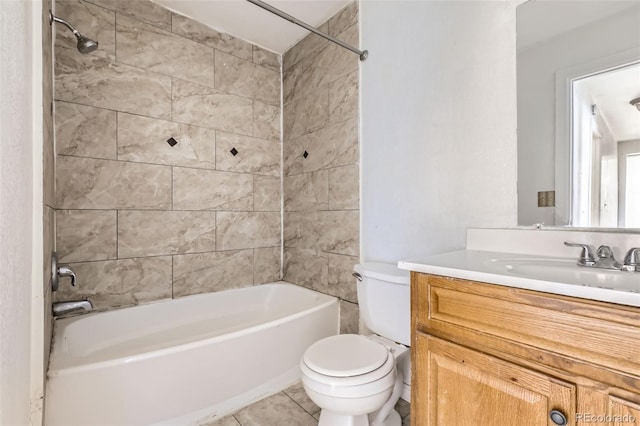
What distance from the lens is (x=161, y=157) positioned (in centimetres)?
208

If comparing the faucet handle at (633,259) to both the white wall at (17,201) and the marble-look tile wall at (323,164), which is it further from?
the white wall at (17,201)

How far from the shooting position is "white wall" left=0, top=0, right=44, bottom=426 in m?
0.55

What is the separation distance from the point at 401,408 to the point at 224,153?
6.94 ft

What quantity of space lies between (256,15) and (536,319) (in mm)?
2435

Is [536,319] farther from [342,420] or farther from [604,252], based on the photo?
[342,420]

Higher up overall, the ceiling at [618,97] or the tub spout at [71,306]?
the ceiling at [618,97]

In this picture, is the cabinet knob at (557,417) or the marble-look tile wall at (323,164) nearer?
the cabinet knob at (557,417)

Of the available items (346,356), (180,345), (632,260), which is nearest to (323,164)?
(346,356)

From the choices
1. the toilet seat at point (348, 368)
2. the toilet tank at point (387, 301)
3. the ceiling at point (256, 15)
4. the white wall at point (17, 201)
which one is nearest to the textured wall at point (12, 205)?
the white wall at point (17, 201)

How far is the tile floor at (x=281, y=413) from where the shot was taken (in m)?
1.52

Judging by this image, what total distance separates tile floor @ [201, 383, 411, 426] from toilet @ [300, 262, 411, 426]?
0.64ft

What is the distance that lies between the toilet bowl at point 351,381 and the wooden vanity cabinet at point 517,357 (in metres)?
0.26

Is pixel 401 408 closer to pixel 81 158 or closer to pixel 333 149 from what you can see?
pixel 333 149

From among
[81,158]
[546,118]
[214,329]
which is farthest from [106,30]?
[546,118]
